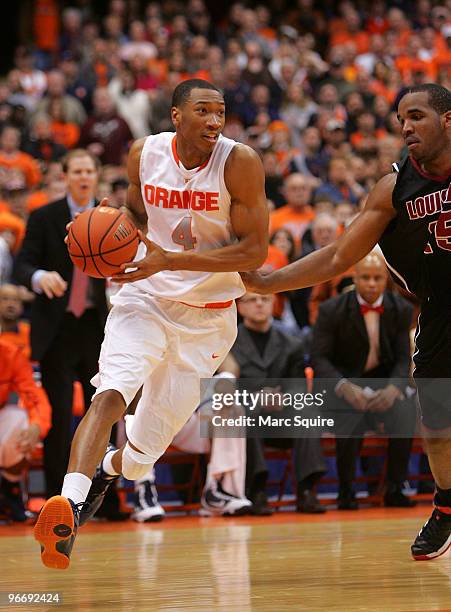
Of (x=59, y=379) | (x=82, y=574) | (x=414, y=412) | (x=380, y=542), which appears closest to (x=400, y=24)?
(x=414, y=412)

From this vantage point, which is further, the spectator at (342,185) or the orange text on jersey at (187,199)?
the spectator at (342,185)

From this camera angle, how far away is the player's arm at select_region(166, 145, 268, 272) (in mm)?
4645

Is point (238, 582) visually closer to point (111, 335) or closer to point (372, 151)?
point (111, 335)

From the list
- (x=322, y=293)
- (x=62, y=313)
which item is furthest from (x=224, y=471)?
(x=322, y=293)

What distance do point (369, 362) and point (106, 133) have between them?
19.7 ft

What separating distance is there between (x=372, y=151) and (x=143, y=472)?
26.2 ft

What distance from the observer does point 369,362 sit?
7.61m

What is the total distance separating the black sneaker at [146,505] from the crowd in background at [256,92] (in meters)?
2.22

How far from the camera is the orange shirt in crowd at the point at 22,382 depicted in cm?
684

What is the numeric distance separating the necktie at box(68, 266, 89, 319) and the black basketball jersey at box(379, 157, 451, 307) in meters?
2.56

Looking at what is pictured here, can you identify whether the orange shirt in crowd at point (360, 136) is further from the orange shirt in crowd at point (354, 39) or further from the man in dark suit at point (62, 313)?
the man in dark suit at point (62, 313)

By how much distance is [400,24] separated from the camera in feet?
→ 54.1

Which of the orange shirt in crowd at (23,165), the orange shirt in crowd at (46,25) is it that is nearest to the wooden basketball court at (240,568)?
the orange shirt in crowd at (23,165)

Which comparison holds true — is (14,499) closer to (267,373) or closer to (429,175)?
(267,373)
